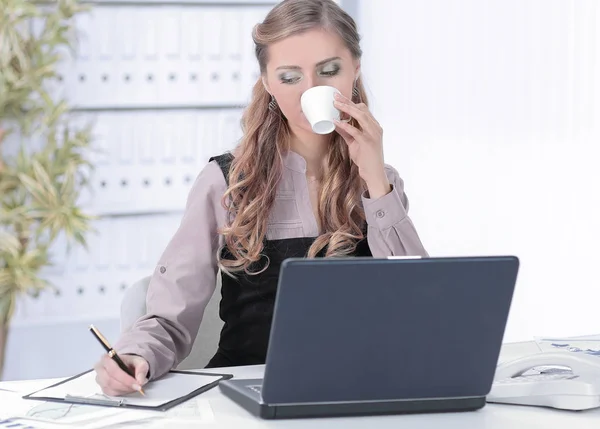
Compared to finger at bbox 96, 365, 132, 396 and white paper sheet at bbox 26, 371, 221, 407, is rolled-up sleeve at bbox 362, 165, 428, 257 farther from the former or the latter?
finger at bbox 96, 365, 132, 396

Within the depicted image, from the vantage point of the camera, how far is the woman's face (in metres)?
1.78

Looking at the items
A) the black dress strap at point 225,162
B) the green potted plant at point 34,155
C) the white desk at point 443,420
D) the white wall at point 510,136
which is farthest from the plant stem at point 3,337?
the white desk at point 443,420

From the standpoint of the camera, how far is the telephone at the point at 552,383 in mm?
1302

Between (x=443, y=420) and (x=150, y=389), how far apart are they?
0.46 meters

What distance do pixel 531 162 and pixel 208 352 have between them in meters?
1.31

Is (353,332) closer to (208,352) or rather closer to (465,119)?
(208,352)

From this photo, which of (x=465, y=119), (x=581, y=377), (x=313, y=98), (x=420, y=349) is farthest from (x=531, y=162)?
(x=420, y=349)

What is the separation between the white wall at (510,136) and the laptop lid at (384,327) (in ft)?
4.75

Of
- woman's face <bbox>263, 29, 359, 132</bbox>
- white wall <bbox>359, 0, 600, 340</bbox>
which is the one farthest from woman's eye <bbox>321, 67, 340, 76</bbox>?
A: white wall <bbox>359, 0, 600, 340</bbox>

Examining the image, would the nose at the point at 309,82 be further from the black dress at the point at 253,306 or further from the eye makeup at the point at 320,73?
the black dress at the point at 253,306

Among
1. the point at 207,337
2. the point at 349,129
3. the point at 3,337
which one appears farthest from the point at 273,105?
the point at 3,337

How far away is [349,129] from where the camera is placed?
5.77 ft

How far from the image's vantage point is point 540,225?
109 inches

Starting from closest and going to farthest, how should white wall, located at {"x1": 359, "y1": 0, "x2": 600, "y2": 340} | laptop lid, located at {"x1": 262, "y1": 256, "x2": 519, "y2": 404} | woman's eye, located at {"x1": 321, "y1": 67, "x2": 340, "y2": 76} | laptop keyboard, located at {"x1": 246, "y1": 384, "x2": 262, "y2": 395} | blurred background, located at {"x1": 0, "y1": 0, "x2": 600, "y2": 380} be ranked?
laptop lid, located at {"x1": 262, "y1": 256, "x2": 519, "y2": 404} → laptop keyboard, located at {"x1": 246, "y1": 384, "x2": 262, "y2": 395} → woman's eye, located at {"x1": 321, "y1": 67, "x2": 340, "y2": 76} → white wall, located at {"x1": 359, "y1": 0, "x2": 600, "y2": 340} → blurred background, located at {"x1": 0, "y1": 0, "x2": 600, "y2": 380}
